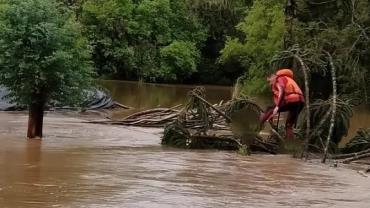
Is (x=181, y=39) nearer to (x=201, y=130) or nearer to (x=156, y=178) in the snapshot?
(x=201, y=130)

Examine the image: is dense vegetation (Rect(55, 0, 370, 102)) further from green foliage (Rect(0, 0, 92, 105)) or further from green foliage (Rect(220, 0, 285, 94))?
green foliage (Rect(0, 0, 92, 105))

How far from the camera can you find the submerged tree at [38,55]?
639 inches

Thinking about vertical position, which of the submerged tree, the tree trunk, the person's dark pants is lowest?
the tree trunk

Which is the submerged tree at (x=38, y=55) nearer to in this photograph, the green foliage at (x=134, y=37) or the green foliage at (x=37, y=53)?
the green foliage at (x=37, y=53)

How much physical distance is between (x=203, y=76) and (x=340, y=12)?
42194mm

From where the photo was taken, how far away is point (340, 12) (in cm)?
2106

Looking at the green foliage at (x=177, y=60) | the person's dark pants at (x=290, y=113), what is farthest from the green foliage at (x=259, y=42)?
the green foliage at (x=177, y=60)

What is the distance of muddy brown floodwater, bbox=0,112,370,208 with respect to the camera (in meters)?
9.65

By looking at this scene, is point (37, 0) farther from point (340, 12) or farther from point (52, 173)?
point (340, 12)

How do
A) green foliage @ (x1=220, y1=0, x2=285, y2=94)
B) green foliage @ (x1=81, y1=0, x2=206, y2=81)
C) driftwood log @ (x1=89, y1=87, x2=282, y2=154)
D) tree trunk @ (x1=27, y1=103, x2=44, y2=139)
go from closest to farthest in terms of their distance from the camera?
driftwood log @ (x1=89, y1=87, x2=282, y2=154) → tree trunk @ (x1=27, y1=103, x2=44, y2=139) → green foliage @ (x1=220, y1=0, x2=285, y2=94) → green foliage @ (x1=81, y1=0, x2=206, y2=81)

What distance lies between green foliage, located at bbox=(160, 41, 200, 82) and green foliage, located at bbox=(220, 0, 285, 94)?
1819 centimetres

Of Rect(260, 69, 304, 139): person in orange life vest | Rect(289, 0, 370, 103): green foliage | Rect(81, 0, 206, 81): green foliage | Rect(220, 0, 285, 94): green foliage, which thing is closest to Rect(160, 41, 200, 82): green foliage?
Rect(81, 0, 206, 81): green foliage

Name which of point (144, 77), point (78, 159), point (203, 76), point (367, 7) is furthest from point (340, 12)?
point (203, 76)

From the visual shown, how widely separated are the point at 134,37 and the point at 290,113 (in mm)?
42149
